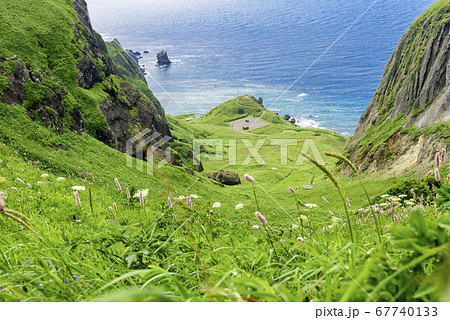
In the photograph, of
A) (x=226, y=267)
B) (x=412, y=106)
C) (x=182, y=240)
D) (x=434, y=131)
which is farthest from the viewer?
(x=412, y=106)

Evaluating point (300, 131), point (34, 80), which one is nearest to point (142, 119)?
point (34, 80)

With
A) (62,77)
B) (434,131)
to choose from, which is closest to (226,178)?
(62,77)

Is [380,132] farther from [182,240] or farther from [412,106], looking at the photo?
[182,240]

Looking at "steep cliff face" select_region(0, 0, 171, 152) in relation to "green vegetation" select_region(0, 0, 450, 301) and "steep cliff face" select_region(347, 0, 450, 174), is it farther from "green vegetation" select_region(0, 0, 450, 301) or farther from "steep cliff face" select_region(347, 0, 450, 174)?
"steep cliff face" select_region(347, 0, 450, 174)

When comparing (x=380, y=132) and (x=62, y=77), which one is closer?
(x=62, y=77)

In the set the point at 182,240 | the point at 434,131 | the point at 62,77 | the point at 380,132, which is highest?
the point at 62,77

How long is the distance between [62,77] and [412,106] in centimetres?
6215

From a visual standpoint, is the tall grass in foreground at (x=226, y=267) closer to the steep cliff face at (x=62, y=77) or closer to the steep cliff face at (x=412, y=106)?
the steep cliff face at (x=62, y=77)

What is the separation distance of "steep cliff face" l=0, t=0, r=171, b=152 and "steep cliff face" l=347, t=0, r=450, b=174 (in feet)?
148

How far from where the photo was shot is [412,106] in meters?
54.3

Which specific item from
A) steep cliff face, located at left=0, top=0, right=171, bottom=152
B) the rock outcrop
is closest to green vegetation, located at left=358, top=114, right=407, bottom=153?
the rock outcrop

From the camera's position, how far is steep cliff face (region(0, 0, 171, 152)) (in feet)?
110

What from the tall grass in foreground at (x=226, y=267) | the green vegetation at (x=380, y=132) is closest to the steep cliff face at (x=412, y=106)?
the green vegetation at (x=380, y=132)

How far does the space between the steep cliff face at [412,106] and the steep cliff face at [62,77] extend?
148 ft
